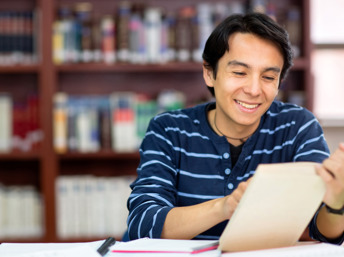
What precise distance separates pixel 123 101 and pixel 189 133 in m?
1.40

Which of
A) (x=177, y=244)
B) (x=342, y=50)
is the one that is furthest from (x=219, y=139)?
(x=342, y=50)

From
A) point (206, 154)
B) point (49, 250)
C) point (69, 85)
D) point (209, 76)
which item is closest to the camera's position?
point (49, 250)

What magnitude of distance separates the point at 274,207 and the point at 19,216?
221cm

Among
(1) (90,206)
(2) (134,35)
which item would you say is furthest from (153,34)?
(1) (90,206)

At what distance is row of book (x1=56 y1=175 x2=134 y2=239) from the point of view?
284cm

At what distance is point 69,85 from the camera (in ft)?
10.1

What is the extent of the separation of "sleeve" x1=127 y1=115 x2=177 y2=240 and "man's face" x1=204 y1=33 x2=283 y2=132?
0.70ft

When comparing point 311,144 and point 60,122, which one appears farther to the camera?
point 60,122

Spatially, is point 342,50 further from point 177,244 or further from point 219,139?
point 177,244

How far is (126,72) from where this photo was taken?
3.10 meters

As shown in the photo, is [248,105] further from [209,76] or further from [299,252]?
[299,252]

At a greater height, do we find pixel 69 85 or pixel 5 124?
pixel 69 85

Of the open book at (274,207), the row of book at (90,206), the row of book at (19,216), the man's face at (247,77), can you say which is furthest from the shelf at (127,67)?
the open book at (274,207)

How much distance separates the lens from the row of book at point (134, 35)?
9.22 feet
